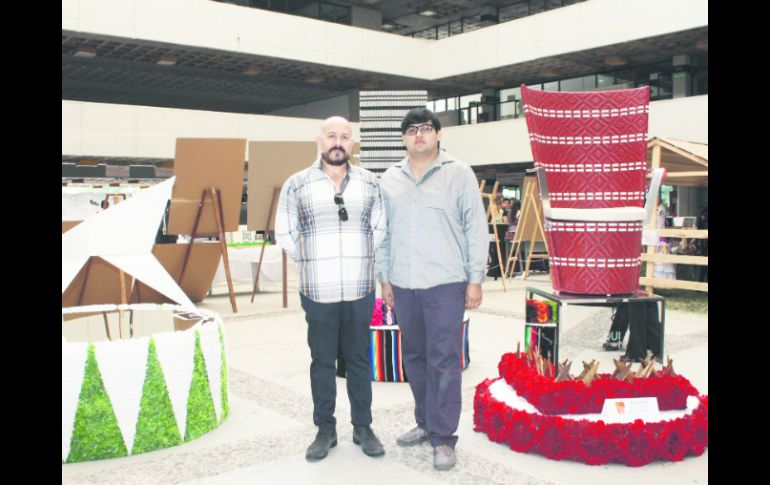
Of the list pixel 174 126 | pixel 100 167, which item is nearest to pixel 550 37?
pixel 174 126

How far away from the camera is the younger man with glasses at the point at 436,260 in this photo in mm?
3010

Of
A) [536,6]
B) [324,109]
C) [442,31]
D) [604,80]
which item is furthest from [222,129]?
[604,80]

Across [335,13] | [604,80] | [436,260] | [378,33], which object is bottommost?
[436,260]

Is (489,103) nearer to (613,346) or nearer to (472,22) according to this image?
(472,22)

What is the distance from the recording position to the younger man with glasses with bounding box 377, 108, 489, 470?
301 cm

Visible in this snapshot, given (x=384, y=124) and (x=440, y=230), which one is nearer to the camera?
(x=440, y=230)

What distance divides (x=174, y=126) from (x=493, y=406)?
688 inches

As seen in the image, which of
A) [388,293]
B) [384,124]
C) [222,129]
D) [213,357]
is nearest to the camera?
[388,293]

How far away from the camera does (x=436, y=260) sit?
3.00m

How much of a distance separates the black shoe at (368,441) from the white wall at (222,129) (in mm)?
15707

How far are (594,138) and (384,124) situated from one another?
7.26 feet

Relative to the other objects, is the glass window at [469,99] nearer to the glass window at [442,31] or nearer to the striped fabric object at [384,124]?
the glass window at [442,31]

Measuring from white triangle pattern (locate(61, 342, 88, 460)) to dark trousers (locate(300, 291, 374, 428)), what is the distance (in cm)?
97

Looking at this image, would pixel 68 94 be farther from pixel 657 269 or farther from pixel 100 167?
pixel 657 269
